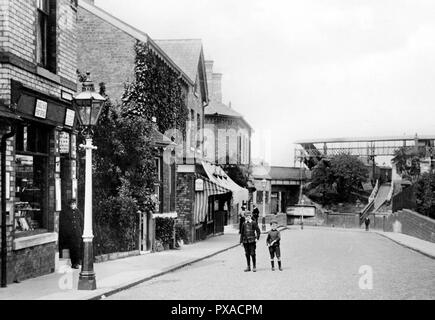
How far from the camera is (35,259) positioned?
44.5ft

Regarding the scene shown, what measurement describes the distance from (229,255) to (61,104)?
31.5ft

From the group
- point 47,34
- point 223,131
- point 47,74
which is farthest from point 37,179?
point 223,131

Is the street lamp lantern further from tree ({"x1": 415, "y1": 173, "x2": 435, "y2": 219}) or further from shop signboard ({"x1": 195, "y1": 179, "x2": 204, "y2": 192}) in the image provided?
tree ({"x1": 415, "y1": 173, "x2": 435, "y2": 219})

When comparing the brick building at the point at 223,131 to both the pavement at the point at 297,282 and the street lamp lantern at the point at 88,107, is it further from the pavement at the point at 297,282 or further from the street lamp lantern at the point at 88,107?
the street lamp lantern at the point at 88,107

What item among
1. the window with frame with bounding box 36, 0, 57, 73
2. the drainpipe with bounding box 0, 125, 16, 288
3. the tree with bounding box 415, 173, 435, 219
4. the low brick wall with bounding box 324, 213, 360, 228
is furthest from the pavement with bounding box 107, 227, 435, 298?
the low brick wall with bounding box 324, 213, 360, 228

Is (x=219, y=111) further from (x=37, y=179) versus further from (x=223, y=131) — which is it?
(x=37, y=179)

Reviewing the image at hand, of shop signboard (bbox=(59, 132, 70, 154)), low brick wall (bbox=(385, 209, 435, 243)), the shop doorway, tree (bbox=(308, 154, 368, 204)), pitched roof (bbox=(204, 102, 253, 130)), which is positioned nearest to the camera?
shop signboard (bbox=(59, 132, 70, 154))

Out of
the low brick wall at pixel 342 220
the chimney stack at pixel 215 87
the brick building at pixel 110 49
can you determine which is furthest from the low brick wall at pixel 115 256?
the low brick wall at pixel 342 220

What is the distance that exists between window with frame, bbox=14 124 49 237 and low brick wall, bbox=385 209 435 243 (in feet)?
75.4

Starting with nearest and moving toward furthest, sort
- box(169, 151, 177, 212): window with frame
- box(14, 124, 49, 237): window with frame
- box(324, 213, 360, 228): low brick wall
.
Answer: box(14, 124, 49, 237): window with frame, box(169, 151, 177, 212): window with frame, box(324, 213, 360, 228): low brick wall

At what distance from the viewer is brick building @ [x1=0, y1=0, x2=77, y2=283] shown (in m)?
12.4

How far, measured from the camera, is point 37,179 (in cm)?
1417

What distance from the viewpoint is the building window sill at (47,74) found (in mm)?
13648
